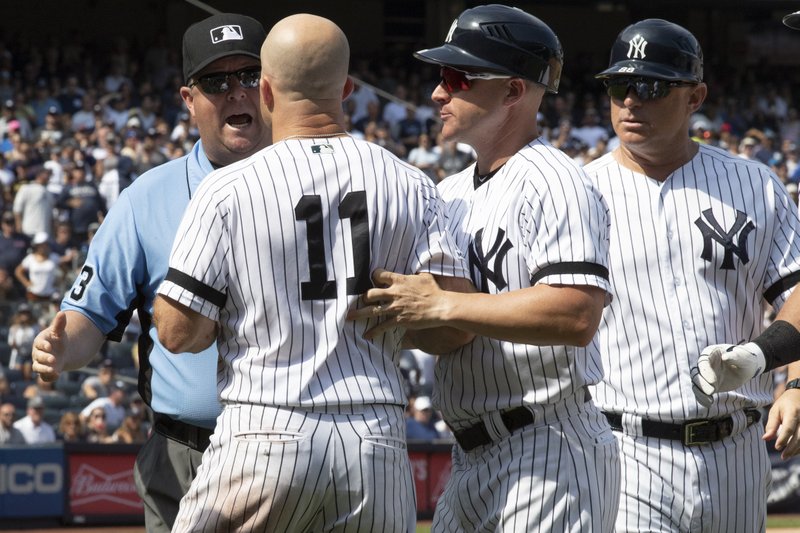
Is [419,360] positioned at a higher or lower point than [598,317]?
lower

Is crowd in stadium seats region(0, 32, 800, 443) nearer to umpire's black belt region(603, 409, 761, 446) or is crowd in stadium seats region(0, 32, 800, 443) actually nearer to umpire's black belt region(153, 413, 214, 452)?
umpire's black belt region(603, 409, 761, 446)

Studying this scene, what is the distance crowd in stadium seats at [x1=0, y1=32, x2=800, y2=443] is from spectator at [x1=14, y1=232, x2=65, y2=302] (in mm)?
17

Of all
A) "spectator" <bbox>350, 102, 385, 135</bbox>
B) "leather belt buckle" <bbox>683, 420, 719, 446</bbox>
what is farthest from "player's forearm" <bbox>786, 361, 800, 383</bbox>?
"spectator" <bbox>350, 102, 385, 135</bbox>

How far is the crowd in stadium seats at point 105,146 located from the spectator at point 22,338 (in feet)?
0.05

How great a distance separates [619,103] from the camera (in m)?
4.30

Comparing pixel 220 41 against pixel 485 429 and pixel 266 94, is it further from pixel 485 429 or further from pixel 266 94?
pixel 485 429

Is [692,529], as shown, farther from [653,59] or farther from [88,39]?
[88,39]

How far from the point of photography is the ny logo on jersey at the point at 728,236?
408cm

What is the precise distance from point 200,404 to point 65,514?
9.04m

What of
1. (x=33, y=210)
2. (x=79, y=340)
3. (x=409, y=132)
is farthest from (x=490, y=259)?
(x=409, y=132)

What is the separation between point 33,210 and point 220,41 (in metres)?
12.3

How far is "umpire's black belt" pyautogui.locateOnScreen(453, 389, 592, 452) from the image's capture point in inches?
134

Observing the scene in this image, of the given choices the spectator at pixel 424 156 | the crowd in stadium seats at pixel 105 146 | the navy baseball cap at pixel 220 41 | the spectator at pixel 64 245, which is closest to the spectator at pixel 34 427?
the crowd in stadium seats at pixel 105 146

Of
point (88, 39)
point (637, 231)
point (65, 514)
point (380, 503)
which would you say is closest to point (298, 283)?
point (380, 503)
